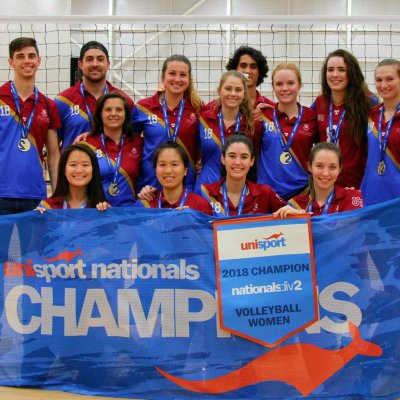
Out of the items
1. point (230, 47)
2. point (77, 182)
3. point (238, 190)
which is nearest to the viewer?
point (77, 182)

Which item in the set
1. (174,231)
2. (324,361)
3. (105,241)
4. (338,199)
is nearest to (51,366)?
(105,241)

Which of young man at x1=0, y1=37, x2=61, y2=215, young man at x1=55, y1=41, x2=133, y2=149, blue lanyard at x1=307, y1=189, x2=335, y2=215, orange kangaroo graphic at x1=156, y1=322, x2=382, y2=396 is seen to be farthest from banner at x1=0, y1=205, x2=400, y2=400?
young man at x1=55, y1=41, x2=133, y2=149

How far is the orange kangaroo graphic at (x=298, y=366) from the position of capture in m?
3.95

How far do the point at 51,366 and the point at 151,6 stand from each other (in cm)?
1644

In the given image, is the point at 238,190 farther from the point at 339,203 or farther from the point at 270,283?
the point at 270,283

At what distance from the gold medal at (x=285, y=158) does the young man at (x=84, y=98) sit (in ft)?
4.53

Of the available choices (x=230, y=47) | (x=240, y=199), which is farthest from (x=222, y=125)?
(x=230, y=47)

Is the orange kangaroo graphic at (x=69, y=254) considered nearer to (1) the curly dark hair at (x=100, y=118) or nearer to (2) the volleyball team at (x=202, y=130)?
(2) the volleyball team at (x=202, y=130)

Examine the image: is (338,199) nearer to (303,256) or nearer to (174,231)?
(303,256)

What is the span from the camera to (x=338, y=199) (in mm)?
4473

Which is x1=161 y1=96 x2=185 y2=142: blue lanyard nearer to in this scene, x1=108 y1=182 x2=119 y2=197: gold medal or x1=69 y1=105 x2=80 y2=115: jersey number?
x1=108 y1=182 x2=119 y2=197: gold medal

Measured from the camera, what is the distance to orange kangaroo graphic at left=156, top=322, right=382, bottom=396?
12.9 ft

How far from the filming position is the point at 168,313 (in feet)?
13.5

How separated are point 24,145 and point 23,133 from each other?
0.11m
